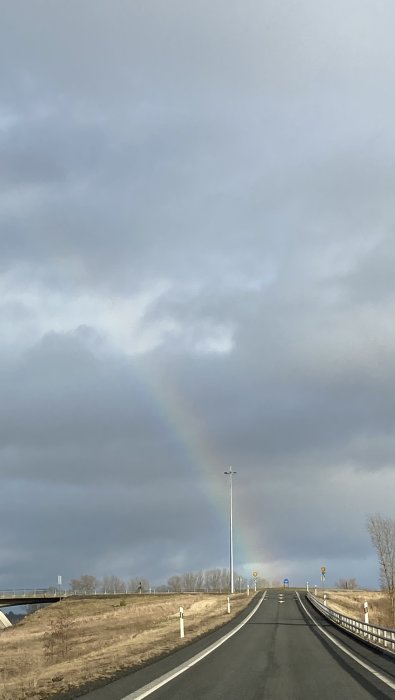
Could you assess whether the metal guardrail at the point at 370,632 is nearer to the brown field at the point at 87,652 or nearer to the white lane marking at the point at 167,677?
the white lane marking at the point at 167,677

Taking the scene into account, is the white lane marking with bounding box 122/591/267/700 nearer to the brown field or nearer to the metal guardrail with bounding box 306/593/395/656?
the brown field

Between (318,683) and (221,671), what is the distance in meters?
3.29

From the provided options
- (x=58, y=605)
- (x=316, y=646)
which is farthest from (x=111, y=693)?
(x=58, y=605)

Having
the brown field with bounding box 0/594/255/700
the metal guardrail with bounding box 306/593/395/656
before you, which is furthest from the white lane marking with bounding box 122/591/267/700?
the metal guardrail with bounding box 306/593/395/656

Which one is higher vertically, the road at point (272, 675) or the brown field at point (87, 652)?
the road at point (272, 675)

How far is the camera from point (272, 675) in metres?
17.1

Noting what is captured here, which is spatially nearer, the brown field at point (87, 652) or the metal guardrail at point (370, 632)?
the brown field at point (87, 652)

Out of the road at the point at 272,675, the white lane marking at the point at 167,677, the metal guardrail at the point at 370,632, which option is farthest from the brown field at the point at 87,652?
the metal guardrail at the point at 370,632

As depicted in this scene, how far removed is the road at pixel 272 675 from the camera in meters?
13.6

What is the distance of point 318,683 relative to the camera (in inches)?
610

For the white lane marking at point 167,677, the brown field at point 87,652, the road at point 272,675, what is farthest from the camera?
the brown field at point 87,652

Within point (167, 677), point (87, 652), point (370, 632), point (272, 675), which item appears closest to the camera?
point (167, 677)

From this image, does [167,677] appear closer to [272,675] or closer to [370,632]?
[272,675]

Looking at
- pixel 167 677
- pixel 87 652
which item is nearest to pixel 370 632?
pixel 87 652
